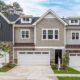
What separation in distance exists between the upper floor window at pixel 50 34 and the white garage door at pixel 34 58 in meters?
2.40

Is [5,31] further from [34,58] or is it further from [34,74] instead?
[34,74]

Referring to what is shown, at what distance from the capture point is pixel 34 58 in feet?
142

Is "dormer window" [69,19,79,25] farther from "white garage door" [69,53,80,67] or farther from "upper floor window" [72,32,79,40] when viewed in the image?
"white garage door" [69,53,80,67]

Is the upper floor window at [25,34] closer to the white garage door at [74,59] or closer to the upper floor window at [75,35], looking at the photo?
the upper floor window at [75,35]

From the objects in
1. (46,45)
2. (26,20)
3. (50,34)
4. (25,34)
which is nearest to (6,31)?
(25,34)

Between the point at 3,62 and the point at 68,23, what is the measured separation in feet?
44.3

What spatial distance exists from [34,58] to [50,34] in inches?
170

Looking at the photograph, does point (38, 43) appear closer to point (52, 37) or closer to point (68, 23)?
point (52, 37)

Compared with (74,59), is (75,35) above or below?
above

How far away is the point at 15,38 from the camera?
146 feet

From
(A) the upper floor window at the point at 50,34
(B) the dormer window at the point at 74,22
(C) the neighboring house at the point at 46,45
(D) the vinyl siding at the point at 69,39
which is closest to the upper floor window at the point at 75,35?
(D) the vinyl siding at the point at 69,39

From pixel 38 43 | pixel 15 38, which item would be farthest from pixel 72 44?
pixel 15 38

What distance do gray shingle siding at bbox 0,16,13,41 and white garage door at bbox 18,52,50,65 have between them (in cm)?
322

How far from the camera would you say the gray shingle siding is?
44.4 m
